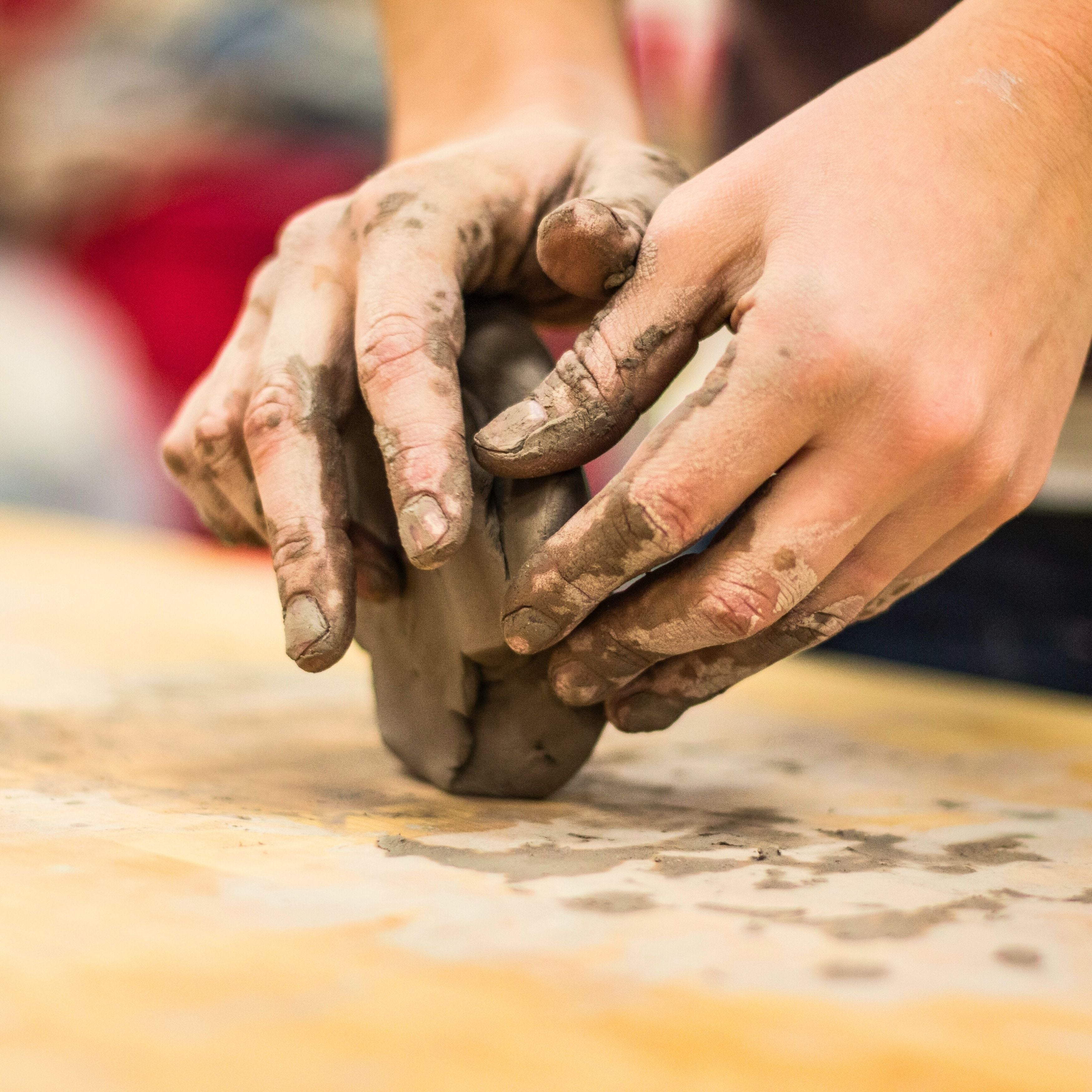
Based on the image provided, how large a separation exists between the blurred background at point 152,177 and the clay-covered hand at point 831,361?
2.03 meters

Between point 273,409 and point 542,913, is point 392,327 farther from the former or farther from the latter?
point 542,913

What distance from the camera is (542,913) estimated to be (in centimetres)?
72

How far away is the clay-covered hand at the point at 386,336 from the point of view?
0.92 m

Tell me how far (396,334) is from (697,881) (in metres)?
0.51

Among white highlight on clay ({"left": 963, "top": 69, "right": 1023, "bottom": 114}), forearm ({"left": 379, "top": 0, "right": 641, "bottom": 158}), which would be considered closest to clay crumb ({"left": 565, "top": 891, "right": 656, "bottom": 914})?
white highlight on clay ({"left": 963, "top": 69, "right": 1023, "bottom": 114})

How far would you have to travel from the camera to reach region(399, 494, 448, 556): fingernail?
→ 883 mm

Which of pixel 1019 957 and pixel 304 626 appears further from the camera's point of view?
pixel 304 626

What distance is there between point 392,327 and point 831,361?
375 millimetres

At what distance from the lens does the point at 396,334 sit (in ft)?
3.14

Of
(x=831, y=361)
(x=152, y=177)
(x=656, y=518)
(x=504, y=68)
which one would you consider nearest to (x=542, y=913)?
(x=656, y=518)

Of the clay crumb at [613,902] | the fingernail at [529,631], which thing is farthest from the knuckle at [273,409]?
the clay crumb at [613,902]

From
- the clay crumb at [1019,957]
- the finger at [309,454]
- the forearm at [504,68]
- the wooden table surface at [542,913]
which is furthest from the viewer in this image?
the forearm at [504,68]

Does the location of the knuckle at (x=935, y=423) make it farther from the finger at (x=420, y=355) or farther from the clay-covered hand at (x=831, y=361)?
the finger at (x=420, y=355)

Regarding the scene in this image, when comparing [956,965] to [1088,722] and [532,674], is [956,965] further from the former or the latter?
[1088,722]
